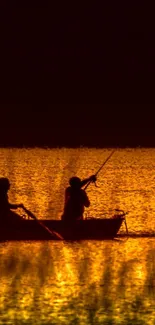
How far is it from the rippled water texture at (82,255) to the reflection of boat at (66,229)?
0.34ft

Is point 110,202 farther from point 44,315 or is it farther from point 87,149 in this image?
point 44,315

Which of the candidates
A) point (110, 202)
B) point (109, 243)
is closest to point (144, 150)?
point (110, 202)

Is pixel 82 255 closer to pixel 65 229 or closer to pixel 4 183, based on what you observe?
pixel 65 229

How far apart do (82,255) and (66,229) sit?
1.06 feet

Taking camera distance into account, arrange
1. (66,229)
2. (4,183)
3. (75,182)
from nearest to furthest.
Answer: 1. (4,183)
2. (75,182)
3. (66,229)

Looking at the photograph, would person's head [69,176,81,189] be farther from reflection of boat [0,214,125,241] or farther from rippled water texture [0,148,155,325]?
rippled water texture [0,148,155,325]

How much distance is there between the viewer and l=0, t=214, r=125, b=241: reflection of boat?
1053 centimetres

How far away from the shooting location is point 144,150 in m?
16.5

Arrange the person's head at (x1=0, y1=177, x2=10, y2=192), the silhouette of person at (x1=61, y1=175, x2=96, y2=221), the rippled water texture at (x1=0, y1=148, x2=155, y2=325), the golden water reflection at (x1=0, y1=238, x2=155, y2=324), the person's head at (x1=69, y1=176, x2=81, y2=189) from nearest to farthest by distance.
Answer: the golden water reflection at (x1=0, y1=238, x2=155, y2=324) < the rippled water texture at (x1=0, y1=148, x2=155, y2=325) < the person's head at (x1=0, y1=177, x2=10, y2=192) < the person's head at (x1=69, y1=176, x2=81, y2=189) < the silhouette of person at (x1=61, y1=175, x2=96, y2=221)

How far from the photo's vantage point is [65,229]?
10625 mm

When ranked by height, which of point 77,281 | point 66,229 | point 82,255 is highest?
point 66,229

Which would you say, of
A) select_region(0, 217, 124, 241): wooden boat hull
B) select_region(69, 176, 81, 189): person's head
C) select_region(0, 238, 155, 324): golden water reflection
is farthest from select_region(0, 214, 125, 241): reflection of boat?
select_region(69, 176, 81, 189): person's head

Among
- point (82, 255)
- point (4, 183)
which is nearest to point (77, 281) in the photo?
point (82, 255)

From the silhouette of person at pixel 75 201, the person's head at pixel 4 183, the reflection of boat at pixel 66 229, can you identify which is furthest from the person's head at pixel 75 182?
the person's head at pixel 4 183
